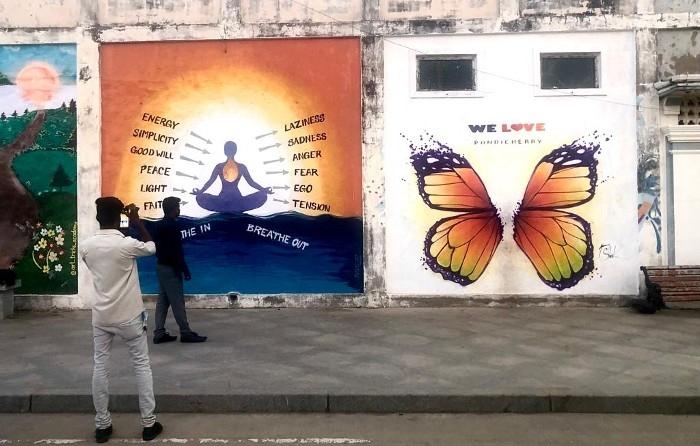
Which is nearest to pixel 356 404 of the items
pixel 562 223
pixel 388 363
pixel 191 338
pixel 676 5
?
pixel 388 363

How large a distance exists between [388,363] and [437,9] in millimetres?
6087

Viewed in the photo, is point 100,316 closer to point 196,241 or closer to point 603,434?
point 603,434

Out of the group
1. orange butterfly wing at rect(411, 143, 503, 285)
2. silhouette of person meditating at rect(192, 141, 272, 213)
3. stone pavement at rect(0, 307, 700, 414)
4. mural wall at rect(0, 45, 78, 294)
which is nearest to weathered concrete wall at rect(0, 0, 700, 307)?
mural wall at rect(0, 45, 78, 294)

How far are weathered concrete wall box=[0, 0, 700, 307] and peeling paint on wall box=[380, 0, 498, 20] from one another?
2 centimetres

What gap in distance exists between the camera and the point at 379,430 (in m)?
5.24

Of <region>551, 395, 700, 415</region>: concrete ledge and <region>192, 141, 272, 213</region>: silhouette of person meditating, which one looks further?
<region>192, 141, 272, 213</region>: silhouette of person meditating

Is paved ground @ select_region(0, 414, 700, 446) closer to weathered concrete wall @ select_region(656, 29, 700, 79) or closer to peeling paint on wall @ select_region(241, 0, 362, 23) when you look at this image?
weathered concrete wall @ select_region(656, 29, 700, 79)

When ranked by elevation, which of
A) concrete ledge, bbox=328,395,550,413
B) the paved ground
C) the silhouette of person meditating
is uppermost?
the silhouette of person meditating

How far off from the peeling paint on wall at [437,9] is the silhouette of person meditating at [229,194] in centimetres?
349

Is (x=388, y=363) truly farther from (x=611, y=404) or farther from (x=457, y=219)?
(x=457, y=219)

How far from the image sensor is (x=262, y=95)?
10.2m

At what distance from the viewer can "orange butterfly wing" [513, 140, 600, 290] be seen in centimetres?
1002

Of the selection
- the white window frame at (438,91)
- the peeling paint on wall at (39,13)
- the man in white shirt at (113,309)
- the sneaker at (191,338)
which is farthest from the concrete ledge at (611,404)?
the peeling paint on wall at (39,13)

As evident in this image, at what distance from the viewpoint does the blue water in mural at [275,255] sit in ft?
33.2
